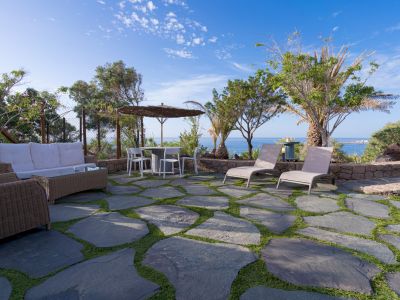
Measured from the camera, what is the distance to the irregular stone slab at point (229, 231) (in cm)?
266

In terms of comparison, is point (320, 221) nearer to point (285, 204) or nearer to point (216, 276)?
point (285, 204)

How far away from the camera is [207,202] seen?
13.7 feet

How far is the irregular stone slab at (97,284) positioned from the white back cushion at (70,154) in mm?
4532

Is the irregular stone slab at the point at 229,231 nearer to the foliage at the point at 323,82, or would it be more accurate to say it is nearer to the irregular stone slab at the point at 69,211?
the irregular stone slab at the point at 69,211

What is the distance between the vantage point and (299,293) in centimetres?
173

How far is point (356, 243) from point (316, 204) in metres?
1.54

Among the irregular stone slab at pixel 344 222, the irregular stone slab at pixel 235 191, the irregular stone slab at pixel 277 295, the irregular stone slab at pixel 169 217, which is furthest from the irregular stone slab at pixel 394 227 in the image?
the irregular stone slab at pixel 169 217

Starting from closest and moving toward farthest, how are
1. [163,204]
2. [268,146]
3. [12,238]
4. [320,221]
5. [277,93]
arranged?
[12,238]
[320,221]
[163,204]
[268,146]
[277,93]

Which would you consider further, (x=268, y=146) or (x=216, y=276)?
(x=268, y=146)

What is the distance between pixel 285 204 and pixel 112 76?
48.5ft

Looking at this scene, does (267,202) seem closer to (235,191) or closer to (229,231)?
(235,191)

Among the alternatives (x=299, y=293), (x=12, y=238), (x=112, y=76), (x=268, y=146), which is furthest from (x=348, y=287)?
(x=112, y=76)

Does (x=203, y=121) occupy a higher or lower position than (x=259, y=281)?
higher

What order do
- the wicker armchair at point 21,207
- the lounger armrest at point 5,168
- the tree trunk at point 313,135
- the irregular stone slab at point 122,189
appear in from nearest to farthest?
the wicker armchair at point 21,207, the lounger armrest at point 5,168, the irregular stone slab at point 122,189, the tree trunk at point 313,135
